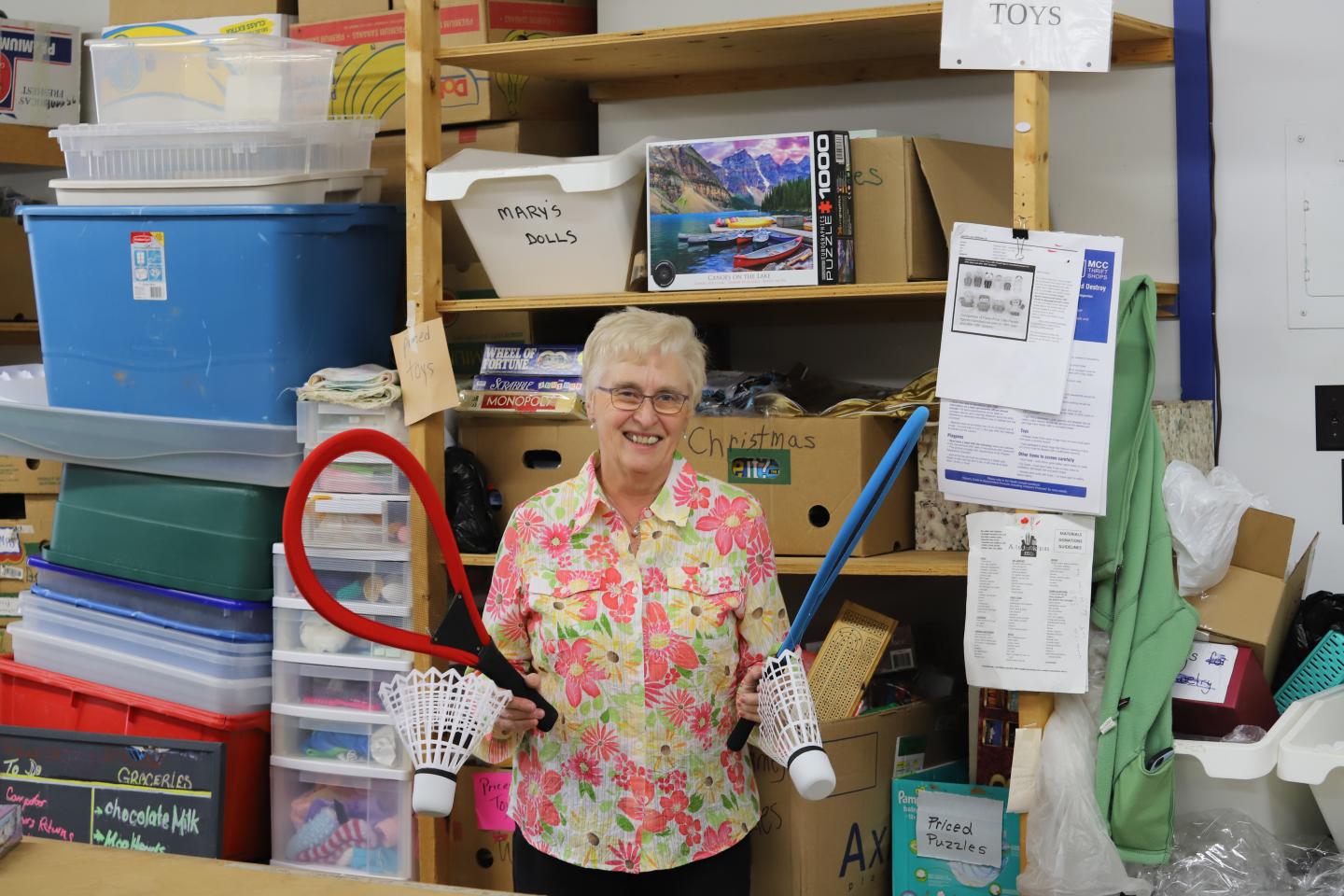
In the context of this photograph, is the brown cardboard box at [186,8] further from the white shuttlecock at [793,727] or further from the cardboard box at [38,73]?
the white shuttlecock at [793,727]

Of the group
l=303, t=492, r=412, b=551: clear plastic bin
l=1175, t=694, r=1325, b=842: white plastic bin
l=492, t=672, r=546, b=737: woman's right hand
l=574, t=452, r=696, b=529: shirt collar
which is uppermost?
l=574, t=452, r=696, b=529: shirt collar

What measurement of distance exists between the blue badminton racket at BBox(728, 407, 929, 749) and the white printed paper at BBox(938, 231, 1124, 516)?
23.1 inches

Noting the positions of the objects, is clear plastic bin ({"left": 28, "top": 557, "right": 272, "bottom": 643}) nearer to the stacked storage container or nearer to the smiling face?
the stacked storage container

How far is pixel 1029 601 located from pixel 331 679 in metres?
1.39

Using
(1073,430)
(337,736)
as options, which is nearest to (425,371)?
(337,736)

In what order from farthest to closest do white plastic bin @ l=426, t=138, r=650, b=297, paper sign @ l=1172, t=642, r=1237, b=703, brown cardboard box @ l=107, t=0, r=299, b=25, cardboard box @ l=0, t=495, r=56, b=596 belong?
cardboard box @ l=0, t=495, r=56, b=596 → brown cardboard box @ l=107, t=0, r=299, b=25 → white plastic bin @ l=426, t=138, r=650, b=297 → paper sign @ l=1172, t=642, r=1237, b=703

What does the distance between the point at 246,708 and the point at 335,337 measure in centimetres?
78

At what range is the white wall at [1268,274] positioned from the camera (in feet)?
9.27

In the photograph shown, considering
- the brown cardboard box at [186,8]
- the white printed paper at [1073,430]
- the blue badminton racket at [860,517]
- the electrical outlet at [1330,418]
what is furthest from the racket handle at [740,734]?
the brown cardboard box at [186,8]

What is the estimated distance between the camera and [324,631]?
291 cm

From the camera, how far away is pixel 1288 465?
9.41 ft

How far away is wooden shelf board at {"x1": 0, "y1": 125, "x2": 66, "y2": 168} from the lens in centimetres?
384

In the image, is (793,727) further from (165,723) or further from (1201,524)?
(165,723)

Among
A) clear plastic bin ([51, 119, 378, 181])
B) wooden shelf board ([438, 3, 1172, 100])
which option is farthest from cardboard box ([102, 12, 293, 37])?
wooden shelf board ([438, 3, 1172, 100])
